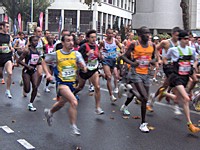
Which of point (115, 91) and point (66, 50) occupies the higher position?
point (66, 50)

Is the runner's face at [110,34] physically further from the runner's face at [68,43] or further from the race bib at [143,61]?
A: the runner's face at [68,43]

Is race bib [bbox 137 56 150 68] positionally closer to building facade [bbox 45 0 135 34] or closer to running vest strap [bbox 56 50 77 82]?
running vest strap [bbox 56 50 77 82]


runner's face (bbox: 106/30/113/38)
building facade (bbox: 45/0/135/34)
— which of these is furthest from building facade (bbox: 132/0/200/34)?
runner's face (bbox: 106/30/113/38)

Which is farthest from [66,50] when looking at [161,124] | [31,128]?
[161,124]

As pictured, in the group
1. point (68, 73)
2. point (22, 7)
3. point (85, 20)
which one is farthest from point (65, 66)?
point (85, 20)

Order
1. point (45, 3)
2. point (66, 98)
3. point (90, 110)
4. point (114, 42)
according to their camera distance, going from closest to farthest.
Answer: point (66, 98), point (90, 110), point (114, 42), point (45, 3)

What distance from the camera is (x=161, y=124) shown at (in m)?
7.84

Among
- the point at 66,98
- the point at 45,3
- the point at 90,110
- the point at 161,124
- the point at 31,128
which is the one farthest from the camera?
the point at 45,3

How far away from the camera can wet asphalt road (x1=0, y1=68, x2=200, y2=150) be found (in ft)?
20.5

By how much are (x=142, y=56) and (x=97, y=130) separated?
5.41ft

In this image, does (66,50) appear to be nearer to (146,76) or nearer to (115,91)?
(146,76)

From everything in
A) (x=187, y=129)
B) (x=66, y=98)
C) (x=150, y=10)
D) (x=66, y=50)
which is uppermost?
(x=150, y=10)

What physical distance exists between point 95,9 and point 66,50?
55.1 meters

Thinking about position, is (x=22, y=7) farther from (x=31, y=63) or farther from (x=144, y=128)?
(x=144, y=128)
